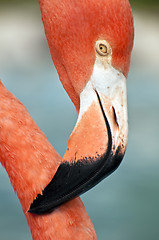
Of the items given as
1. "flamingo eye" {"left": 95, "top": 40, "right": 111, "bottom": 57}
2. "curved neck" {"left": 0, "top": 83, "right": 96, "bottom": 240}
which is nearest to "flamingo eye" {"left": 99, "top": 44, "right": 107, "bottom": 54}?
"flamingo eye" {"left": 95, "top": 40, "right": 111, "bottom": 57}

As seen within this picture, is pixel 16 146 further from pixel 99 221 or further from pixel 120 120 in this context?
pixel 99 221

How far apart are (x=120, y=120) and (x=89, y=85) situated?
17cm

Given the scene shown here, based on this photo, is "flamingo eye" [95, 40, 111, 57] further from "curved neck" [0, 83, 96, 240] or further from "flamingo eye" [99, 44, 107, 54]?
"curved neck" [0, 83, 96, 240]

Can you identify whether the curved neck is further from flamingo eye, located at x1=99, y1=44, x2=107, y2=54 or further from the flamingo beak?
flamingo eye, located at x1=99, y1=44, x2=107, y2=54

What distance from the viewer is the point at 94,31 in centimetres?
138

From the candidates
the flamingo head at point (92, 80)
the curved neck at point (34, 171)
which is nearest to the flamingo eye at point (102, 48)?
the flamingo head at point (92, 80)

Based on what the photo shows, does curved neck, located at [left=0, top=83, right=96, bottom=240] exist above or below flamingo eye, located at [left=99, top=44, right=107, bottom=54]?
below

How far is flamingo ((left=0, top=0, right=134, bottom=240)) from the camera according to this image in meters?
1.30

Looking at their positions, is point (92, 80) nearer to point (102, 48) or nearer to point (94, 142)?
point (102, 48)

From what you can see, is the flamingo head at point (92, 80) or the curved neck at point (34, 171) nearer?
the flamingo head at point (92, 80)

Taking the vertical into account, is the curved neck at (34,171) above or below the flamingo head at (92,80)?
below

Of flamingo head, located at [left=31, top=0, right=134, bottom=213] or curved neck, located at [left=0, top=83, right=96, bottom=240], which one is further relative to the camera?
curved neck, located at [left=0, top=83, right=96, bottom=240]

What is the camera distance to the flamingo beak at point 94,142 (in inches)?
50.5

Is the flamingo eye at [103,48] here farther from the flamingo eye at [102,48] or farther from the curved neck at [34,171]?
the curved neck at [34,171]
